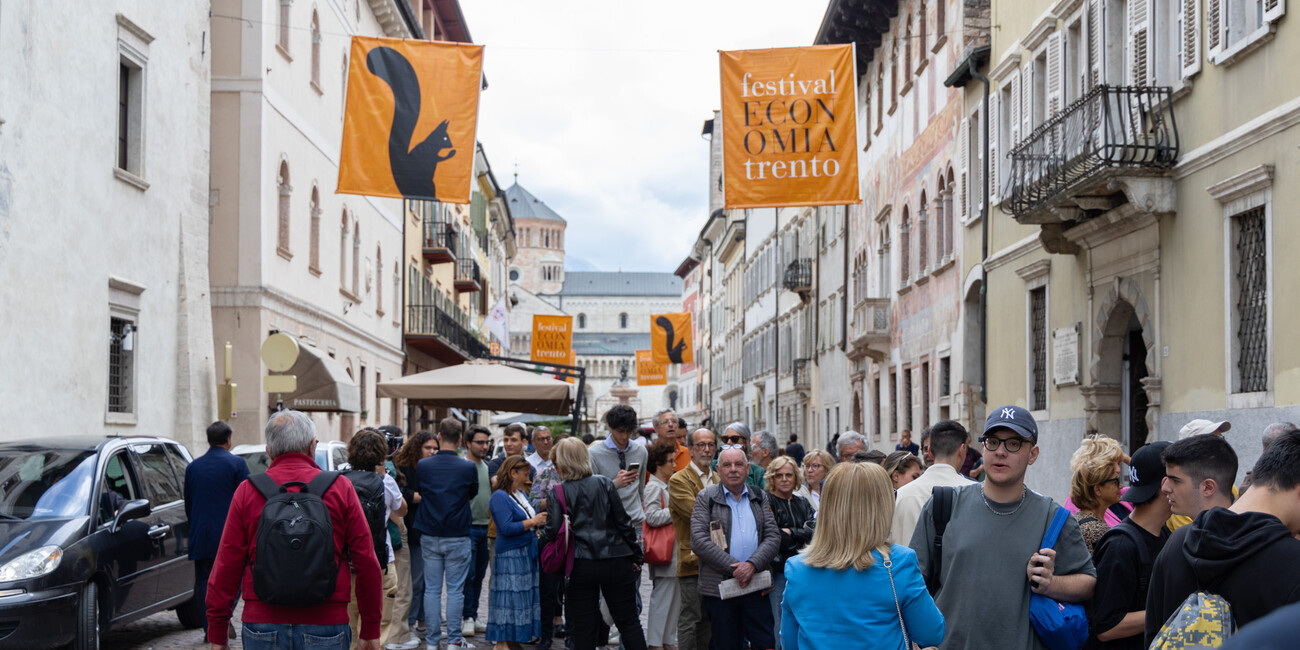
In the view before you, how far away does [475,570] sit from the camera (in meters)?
13.7

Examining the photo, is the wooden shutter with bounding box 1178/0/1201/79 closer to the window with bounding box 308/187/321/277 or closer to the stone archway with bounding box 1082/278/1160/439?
the stone archway with bounding box 1082/278/1160/439

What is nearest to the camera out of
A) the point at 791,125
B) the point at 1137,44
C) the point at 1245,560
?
the point at 1245,560

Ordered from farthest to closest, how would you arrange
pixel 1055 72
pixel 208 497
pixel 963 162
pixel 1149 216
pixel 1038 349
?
pixel 963 162, pixel 1038 349, pixel 1055 72, pixel 1149 216, pixel 208 497

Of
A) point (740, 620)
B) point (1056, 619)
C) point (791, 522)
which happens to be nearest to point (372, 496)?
point (740, 620)

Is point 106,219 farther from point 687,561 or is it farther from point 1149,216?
point 1149,216

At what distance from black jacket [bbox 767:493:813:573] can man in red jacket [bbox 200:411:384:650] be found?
3.51 metres

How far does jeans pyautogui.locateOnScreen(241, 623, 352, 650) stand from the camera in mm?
6422

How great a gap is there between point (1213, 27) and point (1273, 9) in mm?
1421

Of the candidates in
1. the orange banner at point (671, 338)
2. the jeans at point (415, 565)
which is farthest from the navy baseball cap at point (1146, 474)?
the orange banner at point (671, 338)

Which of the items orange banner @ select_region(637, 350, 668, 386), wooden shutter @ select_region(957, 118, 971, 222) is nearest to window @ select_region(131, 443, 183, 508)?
wooden shutter @ select_region(957, 118, 971, 222)

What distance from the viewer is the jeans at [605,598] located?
1014 centimetres

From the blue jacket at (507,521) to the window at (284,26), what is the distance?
16145mm

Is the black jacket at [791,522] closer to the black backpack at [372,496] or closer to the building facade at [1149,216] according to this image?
the black backpack at [372,496]

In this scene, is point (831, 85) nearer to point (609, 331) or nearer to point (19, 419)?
point (19, 419)
